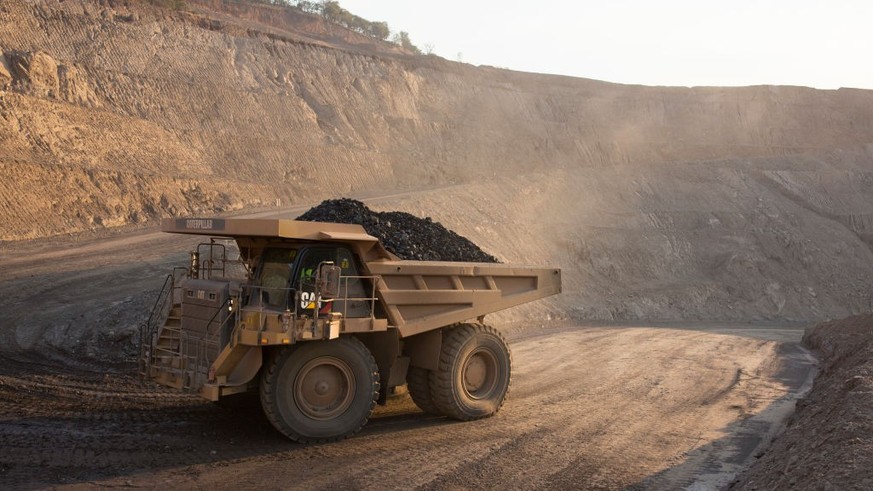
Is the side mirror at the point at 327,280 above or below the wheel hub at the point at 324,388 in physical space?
above

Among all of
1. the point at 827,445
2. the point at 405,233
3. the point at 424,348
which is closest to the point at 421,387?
the point at 424,348

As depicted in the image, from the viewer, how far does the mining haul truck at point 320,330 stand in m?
8.39

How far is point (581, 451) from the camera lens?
884 cm

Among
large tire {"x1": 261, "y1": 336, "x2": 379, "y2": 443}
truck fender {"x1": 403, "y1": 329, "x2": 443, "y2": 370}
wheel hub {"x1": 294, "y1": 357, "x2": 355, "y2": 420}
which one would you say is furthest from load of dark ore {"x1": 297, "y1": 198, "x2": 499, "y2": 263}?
wheel hub {"x1": 294, "y1": 357, "x2": 355, "y2": 420}

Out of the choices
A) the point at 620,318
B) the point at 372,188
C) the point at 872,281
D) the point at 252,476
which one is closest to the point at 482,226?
the point at 620,318

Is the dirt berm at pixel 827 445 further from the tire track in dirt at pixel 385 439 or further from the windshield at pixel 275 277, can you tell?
the windshield at pixel 275 277

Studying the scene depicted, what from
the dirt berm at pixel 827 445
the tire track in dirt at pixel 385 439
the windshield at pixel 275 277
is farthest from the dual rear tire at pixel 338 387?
the dirt berm at pixel 827 445

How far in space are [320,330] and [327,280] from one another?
0.59 m

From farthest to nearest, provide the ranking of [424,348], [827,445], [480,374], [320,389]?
[480,374]
[424,348]
[320,389]
[827,445]

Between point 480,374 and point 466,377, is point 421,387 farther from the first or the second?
point 480,374

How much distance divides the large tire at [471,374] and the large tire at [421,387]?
0.33 feet

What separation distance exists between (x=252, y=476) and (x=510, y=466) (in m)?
2.66

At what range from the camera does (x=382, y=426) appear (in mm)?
9578

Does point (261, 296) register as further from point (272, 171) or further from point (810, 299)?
point (810, 299)
